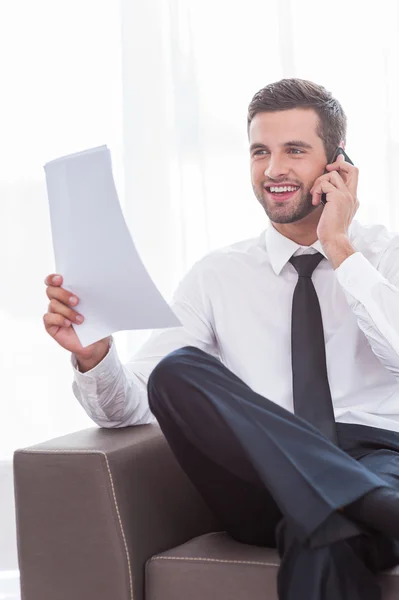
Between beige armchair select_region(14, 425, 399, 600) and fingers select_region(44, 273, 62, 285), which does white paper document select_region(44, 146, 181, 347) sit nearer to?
fingers select_region(44, 273, 62, 285)

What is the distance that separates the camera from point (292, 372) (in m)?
1.85

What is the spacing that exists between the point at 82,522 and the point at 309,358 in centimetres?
61

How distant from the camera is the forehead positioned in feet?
6.54

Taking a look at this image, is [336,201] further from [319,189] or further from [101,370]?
[101,370]

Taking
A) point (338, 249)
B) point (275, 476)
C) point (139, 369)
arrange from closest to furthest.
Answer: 1. point (275, 476)
2. point (338, 249)
3. point (139, 369)

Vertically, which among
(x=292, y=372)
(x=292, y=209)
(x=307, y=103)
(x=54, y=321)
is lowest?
(x=292, y=372)

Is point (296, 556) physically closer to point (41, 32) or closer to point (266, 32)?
point (266, 32)

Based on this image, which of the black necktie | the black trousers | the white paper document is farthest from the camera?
the black necktie

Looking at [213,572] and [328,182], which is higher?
[328,182]

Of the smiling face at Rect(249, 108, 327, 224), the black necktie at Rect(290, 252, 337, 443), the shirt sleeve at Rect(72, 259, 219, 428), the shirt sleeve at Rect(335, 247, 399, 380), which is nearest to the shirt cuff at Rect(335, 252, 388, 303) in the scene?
the shirt sleeve at Rect(335, 247, 399, 380)

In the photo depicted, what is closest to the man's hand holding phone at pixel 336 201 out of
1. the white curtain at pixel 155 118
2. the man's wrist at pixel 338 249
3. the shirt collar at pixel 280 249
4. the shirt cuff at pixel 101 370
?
the man's wrist at pixel 338 249

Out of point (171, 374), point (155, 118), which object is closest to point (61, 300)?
point (171, 374)

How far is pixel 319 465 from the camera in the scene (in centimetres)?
130

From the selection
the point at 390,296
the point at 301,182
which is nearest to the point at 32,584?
the point at 390,296
